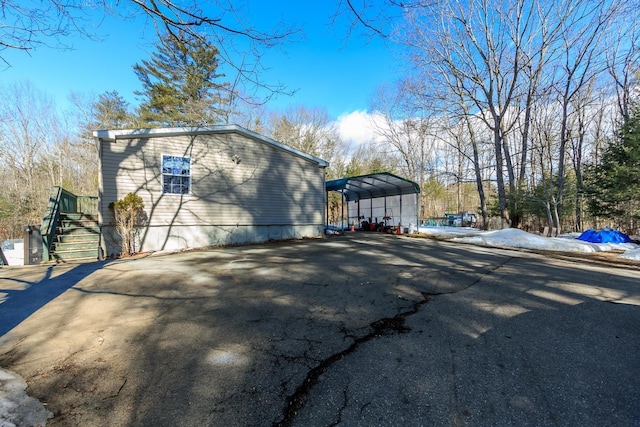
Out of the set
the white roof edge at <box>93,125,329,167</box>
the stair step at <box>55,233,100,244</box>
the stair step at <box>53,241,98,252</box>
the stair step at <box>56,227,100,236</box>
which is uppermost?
the white roof edge at <box>93,125,329,167</box>

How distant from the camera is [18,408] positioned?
186 cm

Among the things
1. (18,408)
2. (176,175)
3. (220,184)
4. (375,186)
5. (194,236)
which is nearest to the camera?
(18,408)

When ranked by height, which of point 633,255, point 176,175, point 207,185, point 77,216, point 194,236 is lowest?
point 633,255

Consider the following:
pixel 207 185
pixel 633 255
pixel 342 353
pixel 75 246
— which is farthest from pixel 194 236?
pixel 633 255

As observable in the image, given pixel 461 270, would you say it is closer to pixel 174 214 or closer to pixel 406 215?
pixel 174 214

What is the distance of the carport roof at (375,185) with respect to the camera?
50.1ft

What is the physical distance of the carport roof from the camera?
50.1ft

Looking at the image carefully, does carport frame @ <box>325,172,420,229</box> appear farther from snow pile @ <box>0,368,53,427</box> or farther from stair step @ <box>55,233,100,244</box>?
snow pile @ <box>0,368,53,427</box>

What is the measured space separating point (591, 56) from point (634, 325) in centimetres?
1588

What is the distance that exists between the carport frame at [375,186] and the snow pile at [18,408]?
523 inches

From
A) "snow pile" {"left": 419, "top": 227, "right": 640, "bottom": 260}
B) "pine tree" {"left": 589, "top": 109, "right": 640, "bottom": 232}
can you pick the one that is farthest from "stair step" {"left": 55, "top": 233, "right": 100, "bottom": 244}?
"pine tree" {"left": 589, "top": 109, "right": 640, "bottom": 232}

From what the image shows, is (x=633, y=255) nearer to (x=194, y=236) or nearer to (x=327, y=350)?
(x=327, y=350)

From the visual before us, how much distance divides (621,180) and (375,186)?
11.0 metres

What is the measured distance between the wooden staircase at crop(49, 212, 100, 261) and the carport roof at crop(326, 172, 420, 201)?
10635mm
